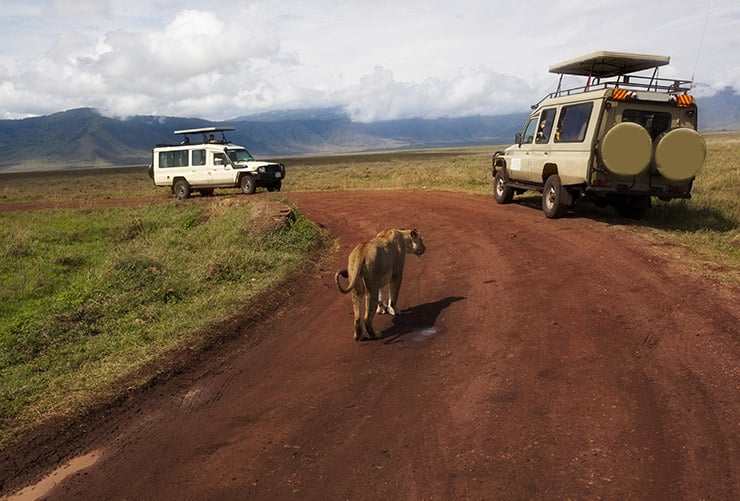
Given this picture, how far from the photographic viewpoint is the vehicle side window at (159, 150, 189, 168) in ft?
80.4

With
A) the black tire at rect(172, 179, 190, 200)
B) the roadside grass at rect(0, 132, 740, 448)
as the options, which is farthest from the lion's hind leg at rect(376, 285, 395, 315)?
the black tire at rect(172, 179, 190, 200)

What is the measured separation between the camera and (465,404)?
4879 mm

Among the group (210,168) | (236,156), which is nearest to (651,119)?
(236,156)

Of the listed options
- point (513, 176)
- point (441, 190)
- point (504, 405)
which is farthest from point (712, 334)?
point (441, 190)

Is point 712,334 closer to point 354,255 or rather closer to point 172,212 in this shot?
point 354,255

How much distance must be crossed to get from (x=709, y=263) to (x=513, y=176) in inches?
300

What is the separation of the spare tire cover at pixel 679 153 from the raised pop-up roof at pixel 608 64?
8.73 feet

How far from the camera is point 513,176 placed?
1609 centimetres

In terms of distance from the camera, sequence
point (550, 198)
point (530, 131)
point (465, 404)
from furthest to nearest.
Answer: point (530, 131) < point (550, 198) < point (465, 404)

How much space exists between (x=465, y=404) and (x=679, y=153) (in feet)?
29.9

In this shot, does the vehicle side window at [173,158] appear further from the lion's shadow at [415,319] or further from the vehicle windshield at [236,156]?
the lion's shadow at [415,319]

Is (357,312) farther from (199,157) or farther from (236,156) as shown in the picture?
(199,157)

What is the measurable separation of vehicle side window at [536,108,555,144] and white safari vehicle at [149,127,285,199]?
12.4 meters

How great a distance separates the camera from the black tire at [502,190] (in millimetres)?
16719
